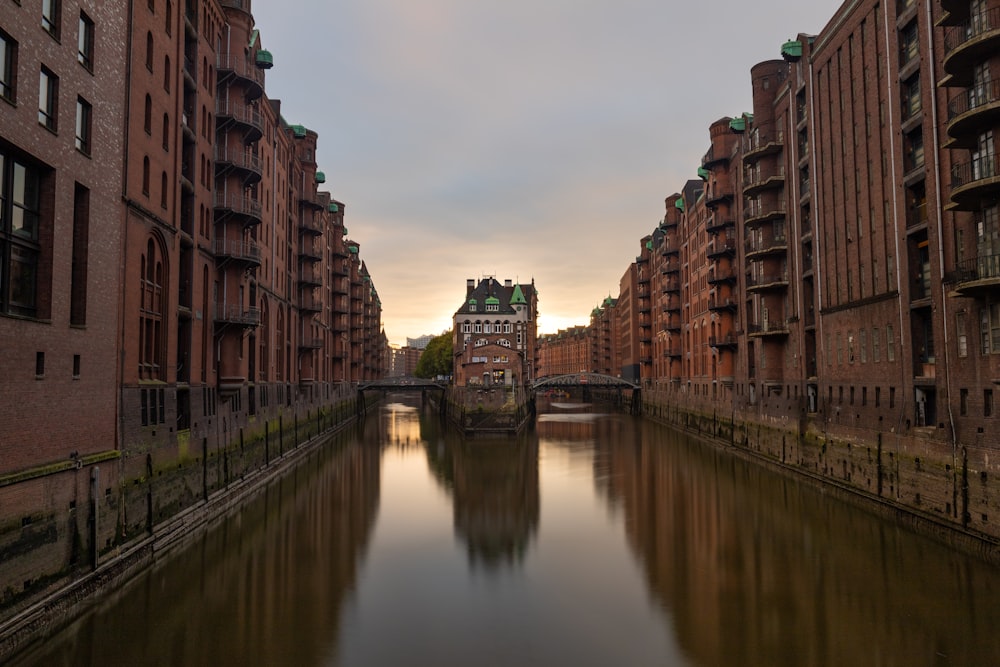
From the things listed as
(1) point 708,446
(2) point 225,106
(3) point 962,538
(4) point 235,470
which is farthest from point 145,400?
(1) point 708,446

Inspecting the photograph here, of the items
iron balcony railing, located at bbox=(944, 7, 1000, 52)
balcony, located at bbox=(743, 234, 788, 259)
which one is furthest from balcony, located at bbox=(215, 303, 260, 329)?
iron balcony railing, located at bbox=(944, 7, 1000, 52)

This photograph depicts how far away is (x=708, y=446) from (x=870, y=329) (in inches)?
897

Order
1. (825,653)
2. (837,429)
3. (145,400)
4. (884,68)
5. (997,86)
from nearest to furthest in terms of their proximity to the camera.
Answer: (825,653)
(997,86)
(145,400)
(884,68)
(837,429)

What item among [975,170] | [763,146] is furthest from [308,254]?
[975,170]

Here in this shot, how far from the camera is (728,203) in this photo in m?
49.8

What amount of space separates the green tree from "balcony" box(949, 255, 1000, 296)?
88126 mm

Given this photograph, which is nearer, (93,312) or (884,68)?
(93,312)

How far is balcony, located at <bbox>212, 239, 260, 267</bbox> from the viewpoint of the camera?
30359mm

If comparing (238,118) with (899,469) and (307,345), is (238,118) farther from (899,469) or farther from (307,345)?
(899,469)

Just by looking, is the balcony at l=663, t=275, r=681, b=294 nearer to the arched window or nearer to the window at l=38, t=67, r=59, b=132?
the arched window

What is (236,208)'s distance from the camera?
100ft

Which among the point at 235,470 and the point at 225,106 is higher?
the point at 225,106

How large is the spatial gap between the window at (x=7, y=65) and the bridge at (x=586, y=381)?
73.1 metres

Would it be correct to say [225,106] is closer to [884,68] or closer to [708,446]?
[884,68]
